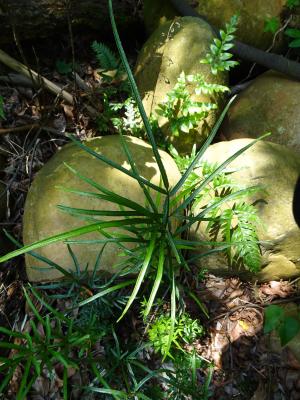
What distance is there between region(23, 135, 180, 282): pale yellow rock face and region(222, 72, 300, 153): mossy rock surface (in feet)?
3.36

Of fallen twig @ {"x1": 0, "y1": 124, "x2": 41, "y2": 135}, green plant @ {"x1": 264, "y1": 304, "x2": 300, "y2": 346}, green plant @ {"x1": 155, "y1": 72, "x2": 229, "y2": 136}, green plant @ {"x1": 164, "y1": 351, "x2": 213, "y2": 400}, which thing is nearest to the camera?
green plant @ {"x1": 164, "y1": 351, "x2": 213, "y2": 400}

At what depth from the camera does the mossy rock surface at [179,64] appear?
335cm

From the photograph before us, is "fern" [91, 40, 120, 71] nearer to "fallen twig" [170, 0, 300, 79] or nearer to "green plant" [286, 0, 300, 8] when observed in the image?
"fallen twig" [170, 0, 300, 79]

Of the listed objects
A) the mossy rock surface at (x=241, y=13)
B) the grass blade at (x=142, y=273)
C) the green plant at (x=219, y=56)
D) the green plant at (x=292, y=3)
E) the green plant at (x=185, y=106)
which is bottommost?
the grass blade at (x=142, y=273)

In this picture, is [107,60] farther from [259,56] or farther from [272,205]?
[272,205]

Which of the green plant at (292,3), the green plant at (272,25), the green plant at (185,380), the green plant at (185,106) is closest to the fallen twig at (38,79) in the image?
the green plant at (185,106)

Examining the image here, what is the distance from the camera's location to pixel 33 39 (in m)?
3.61

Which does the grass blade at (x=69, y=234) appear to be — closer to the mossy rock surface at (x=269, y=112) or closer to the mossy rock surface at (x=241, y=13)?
the mossy rock surface at (x=269, y=112)

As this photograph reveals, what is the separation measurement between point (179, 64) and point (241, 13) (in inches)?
35.3

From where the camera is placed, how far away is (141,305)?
2.70m

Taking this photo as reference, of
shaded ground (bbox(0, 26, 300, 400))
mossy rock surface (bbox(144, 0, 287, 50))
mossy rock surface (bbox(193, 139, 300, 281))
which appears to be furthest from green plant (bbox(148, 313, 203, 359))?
mossy rock surface (bbox(144, 0, 287, 50))

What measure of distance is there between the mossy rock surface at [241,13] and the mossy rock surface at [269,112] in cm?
40

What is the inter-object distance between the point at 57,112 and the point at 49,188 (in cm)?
112

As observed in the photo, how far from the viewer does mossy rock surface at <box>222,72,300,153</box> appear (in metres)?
3.43
